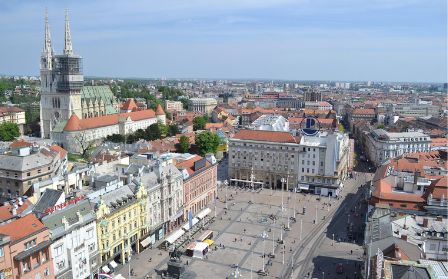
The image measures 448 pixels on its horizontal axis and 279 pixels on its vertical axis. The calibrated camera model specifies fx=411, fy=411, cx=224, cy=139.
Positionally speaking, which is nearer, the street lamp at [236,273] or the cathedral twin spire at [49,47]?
the street lamp at [236,273]

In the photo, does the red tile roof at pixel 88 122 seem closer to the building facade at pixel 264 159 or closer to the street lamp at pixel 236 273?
the building facade at pixel 264 159

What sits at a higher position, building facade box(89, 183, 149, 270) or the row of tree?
the row of tree

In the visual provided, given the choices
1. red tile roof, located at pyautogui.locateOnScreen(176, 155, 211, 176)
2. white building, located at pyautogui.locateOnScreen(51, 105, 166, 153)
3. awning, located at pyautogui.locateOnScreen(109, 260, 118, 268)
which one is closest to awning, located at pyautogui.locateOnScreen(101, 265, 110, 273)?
awning, located at pyautogui.locateOnScreen(109, 260, 118, 268)

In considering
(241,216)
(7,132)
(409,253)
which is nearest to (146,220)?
(241,216)

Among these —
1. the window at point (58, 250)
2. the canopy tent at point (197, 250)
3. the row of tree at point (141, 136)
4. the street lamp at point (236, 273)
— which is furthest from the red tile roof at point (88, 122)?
the street lamp at point (236, 273)

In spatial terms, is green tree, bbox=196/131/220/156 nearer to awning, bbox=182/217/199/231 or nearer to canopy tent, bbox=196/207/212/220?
canopy tent, bbox=196/207/212/220

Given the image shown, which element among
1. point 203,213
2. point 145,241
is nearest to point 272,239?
point 203,213

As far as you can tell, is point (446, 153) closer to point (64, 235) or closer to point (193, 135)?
point (193, 135)
